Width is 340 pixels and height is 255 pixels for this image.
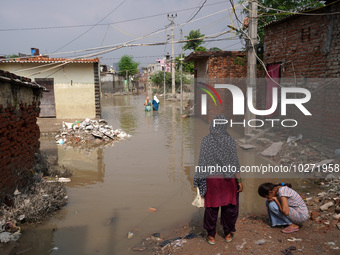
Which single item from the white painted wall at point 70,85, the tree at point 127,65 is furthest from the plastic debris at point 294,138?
the tree at point 127,65

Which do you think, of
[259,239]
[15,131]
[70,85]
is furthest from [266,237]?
[70,85]

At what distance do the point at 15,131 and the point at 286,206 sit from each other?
189 inches

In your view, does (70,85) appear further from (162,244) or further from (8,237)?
(162,244)

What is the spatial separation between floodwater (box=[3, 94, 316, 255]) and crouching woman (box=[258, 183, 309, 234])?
1.09 m

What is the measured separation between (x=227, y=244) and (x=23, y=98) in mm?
4887

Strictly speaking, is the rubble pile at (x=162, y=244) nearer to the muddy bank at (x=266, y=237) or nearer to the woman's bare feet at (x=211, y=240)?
the muddy bank at (x=266, y=237)

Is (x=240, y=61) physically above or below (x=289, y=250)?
above

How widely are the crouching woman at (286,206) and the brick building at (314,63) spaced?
13.7ft

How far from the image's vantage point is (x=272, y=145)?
852 cm

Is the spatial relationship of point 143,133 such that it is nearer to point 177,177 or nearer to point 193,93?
point 177,177

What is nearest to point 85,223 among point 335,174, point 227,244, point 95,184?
point 95,184

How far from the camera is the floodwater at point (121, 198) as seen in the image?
4.25 metres

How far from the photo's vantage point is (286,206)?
150 inches

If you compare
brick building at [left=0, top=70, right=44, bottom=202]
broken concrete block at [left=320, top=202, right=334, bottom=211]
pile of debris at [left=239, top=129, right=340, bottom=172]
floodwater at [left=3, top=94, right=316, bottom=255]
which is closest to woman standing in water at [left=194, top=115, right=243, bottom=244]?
floodwater at [left=3, top=94, right=316, bottom=255]
